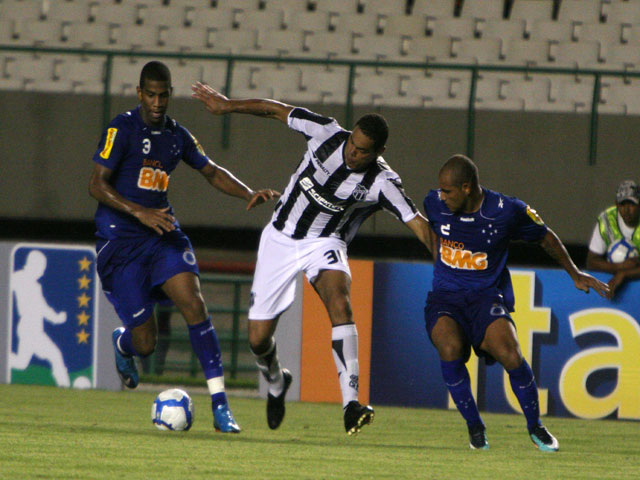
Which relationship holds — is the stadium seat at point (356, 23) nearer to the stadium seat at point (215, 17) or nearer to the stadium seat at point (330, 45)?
the stadium seat at point (330, 45)

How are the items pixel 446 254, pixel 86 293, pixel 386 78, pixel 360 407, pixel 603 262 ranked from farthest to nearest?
pixel 386 78 < pixel 86 293 < pixel 603 262 < pixel 446 254 < pixel 360 407

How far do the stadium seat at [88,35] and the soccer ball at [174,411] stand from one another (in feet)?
27.3

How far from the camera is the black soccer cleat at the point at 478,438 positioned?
672 cm

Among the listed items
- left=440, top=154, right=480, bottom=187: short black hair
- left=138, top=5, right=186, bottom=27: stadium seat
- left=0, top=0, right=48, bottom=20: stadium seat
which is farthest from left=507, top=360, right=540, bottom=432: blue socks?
left=0, top=0, right=48, bottom=20: stadium seat

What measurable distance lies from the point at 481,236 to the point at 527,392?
935mm

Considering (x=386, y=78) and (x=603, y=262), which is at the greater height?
(x=386, y=78)

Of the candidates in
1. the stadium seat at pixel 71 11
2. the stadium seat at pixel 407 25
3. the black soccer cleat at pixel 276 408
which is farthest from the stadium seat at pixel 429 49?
the black soccer cleat at pixel 276 408

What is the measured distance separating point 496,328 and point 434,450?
78 centimetres

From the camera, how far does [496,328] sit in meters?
6.69

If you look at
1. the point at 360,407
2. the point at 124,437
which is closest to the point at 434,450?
the point at 360,407

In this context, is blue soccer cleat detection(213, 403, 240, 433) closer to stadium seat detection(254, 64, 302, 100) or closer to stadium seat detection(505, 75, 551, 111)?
stadium seat detection(254, 64, 302, 100)

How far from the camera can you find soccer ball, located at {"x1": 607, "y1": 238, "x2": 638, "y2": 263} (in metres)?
9.78

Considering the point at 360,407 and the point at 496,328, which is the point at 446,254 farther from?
the point at 360,407

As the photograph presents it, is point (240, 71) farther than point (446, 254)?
Yes
